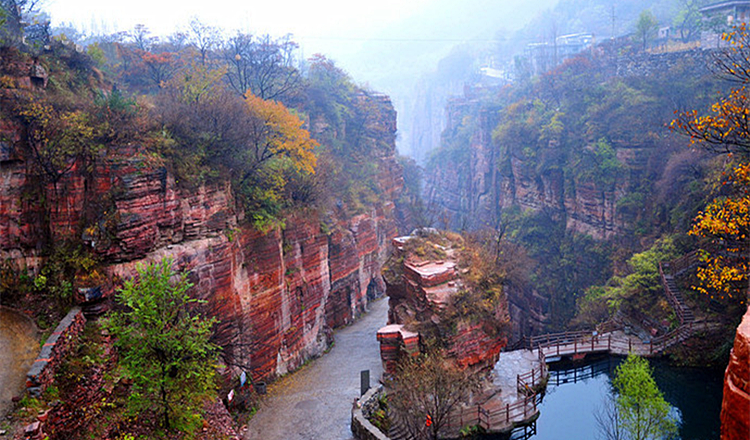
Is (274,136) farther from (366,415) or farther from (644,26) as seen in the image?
(644,26)

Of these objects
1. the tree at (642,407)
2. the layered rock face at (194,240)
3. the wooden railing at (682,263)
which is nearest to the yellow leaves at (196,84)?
the layered rock face at (194,240)

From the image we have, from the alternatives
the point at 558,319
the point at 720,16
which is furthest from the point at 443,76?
the point at 558,319

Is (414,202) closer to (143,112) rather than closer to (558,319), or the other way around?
(558,319)

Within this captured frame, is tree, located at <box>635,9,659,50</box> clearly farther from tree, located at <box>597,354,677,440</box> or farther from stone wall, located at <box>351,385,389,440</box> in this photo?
stone wall, located at <box>351,385,389,440</box>

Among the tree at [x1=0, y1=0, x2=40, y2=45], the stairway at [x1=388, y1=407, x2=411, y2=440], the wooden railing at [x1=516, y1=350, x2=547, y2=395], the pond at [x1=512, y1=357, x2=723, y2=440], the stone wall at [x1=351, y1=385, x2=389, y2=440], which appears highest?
the tree at [x1=0, y1=0, x2=40, y2=45]

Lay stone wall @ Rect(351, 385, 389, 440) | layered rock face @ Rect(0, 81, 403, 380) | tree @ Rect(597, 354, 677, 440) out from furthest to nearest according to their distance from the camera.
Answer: tree @ Rect(597, 354, 677, 440)
stone wall @ Rect(351, 385, 389, 440)
layered rock face @ Rect(0, 81, 403, 380)

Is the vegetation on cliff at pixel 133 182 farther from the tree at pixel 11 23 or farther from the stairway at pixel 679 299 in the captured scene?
the stairway at pixel 679 299

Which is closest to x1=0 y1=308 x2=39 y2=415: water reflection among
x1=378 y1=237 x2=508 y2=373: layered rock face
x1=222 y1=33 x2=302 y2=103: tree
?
x1=378 y1=237 x2=508 y2=373: layered rock face
